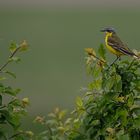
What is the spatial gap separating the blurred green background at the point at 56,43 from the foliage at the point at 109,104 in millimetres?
8079

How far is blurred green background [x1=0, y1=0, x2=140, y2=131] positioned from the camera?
54.3ft

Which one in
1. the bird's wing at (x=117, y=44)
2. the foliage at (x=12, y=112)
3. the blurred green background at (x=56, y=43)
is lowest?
the foliage at (x=12, y=112)

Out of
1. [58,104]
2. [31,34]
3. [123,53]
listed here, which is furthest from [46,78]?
[123,53]

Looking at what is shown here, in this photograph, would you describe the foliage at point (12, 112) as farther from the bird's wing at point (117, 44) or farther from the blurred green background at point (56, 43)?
the blurred green background at point (56, 43)

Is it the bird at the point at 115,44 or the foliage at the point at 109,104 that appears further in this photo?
the bird at the point at 115,44

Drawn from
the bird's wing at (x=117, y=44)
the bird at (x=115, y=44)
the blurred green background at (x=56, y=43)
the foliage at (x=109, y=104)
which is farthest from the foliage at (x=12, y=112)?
the blurred green background at (x=56, y=43)

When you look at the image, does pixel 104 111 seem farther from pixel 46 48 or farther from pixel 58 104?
pixel 46 48

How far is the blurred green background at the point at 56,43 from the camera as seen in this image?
16.5 meters

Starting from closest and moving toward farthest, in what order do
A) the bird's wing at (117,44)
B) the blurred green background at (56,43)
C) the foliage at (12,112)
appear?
the foliage at (12,112), the bird's wing at (117,44), the blurred green background at (56,43)

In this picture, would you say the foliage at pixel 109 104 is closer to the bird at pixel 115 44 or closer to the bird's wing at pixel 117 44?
the bird's wing at pixel 117 44

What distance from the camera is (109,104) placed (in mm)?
4590

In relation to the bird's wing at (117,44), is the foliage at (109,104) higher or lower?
lower

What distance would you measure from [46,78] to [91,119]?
44.8 ft

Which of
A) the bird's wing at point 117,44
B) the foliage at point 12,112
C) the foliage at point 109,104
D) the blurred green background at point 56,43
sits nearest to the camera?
the foliage at point 109,104
